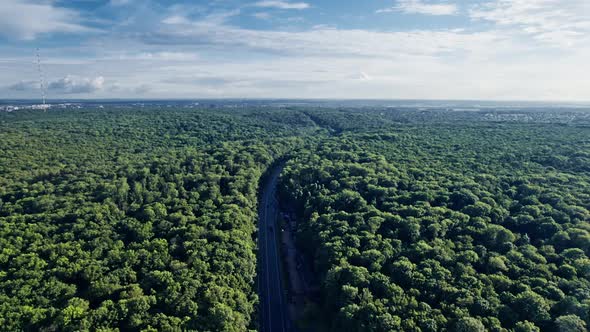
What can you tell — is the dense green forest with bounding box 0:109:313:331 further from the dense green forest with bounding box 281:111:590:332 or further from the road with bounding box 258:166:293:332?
the dense green forest with bounding box 281:111:590:332

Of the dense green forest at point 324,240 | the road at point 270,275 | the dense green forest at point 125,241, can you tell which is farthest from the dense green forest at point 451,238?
the dense green forest at point 125,241

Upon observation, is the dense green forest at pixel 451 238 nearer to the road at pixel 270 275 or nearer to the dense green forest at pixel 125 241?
the road at pixel 270 275

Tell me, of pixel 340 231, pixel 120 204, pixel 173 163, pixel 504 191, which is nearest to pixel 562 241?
pixel 504 191

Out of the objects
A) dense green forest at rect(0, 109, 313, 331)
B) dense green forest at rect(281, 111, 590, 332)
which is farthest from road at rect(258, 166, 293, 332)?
dense green forest at rect(281, 111, 590, 332)

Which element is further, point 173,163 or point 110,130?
point 110,130

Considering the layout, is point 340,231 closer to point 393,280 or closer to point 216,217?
point 393,280
